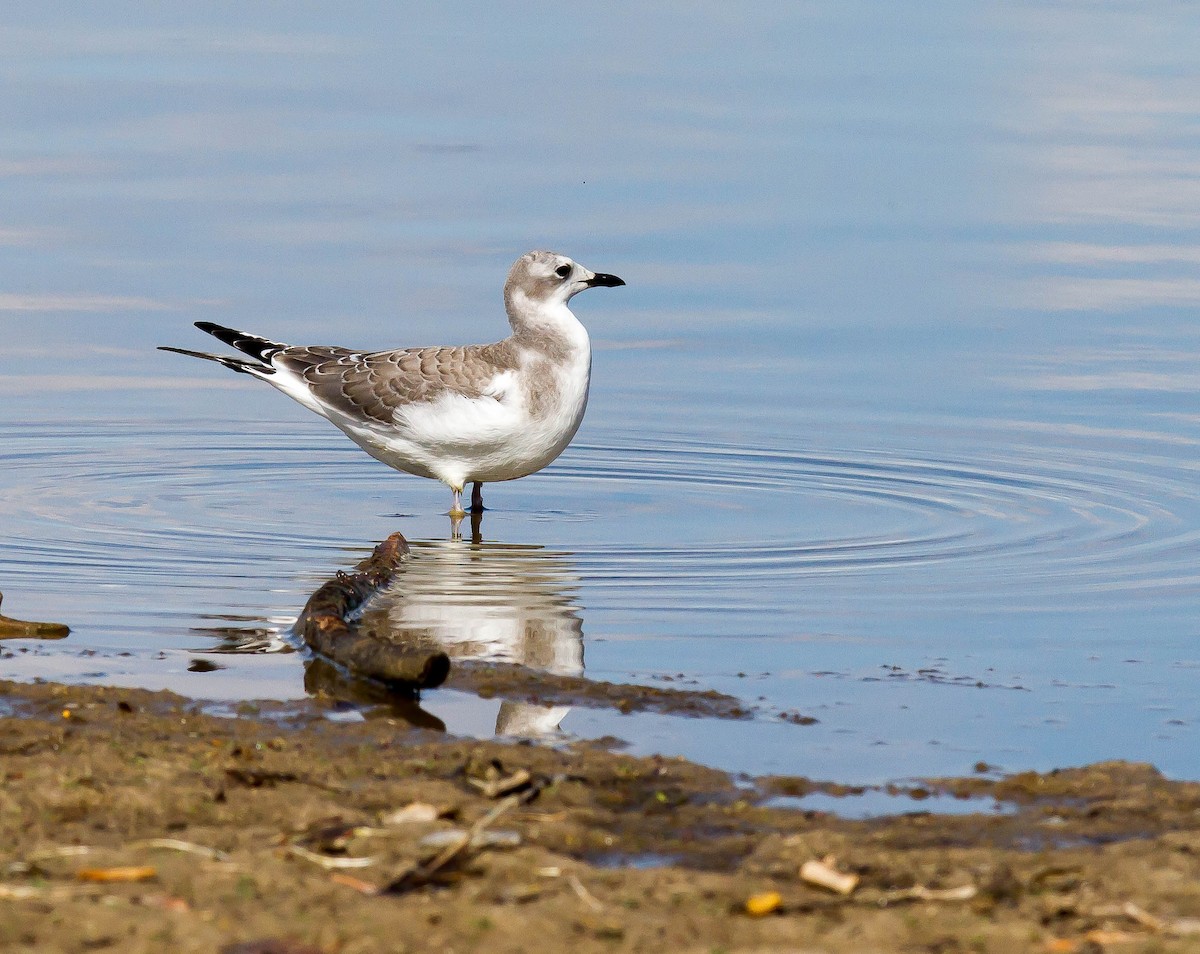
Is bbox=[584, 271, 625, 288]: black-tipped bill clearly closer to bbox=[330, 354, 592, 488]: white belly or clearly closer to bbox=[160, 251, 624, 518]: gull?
bbox=[160, 251, 624, 518]: gull

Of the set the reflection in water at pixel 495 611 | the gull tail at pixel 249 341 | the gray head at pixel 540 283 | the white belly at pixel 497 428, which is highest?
the gray head at pixel 540 283

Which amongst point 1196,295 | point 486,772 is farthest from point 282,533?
point 1196,295

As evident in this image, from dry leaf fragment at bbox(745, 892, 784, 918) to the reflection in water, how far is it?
6.95ft

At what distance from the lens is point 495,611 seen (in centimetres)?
916

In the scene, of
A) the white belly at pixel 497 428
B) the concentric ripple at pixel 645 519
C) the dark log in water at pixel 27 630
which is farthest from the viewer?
the white belly at pixel 497 428

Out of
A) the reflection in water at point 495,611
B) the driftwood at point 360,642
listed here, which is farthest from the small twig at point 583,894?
the driftwood at point 360,642

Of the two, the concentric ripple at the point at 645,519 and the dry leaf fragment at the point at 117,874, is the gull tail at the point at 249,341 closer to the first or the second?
the concentric ripple at the point at 645,519

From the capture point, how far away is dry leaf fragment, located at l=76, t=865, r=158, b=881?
4.96 metres

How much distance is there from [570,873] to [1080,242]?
1500 centimetres

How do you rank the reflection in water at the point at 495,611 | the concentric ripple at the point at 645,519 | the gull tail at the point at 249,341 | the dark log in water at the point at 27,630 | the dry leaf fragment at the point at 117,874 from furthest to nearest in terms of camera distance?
the gull tail at the point at 249,341 → the concentric ripple at the point at 645,519 → the dark log in water at the point at 27,630 → the reflection in water at the point at 495,611 → the dry leaf fragment at the point at 117,874

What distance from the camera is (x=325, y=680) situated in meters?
7.59

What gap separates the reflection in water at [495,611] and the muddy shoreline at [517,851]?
1.05m

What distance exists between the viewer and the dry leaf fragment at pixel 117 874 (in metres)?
4.96

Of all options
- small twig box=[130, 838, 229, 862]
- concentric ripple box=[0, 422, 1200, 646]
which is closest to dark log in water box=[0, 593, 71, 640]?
concentric ripple box=[0, 422, 1200, 646]
